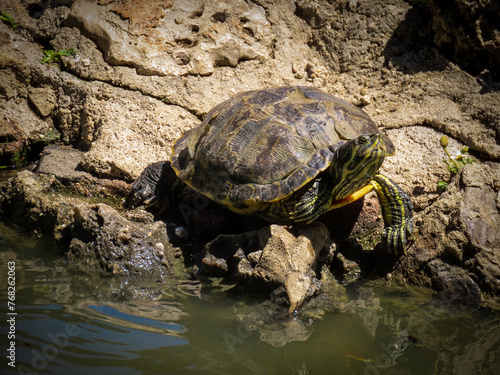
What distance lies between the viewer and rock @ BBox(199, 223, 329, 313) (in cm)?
339

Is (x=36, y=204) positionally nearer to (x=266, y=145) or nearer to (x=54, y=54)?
(x=54, y=54)

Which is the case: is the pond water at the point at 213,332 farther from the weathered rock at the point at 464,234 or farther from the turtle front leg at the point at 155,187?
the turtle front leg at the point at 155,187

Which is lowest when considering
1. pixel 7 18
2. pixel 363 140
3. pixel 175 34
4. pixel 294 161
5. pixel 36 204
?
pixel 36 204

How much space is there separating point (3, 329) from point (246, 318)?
5.57ft

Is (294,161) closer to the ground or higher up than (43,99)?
higher up

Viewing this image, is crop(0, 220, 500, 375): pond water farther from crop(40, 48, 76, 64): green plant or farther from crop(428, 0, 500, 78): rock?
crop(428, 0, 500, 78): rock

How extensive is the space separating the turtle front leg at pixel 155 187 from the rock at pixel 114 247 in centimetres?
54

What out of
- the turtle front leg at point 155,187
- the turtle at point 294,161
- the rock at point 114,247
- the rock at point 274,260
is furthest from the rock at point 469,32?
the rock at point 114,247

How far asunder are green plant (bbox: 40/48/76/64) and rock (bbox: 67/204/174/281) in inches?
108

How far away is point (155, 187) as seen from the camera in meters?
4.68

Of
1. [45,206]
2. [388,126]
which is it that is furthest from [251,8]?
[45,206]

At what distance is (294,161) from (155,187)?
173 centimetres

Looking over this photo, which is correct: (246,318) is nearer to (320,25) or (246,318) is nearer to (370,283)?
(370,283)

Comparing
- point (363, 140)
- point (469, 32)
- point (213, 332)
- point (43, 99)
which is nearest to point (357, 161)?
point (363, 140)
